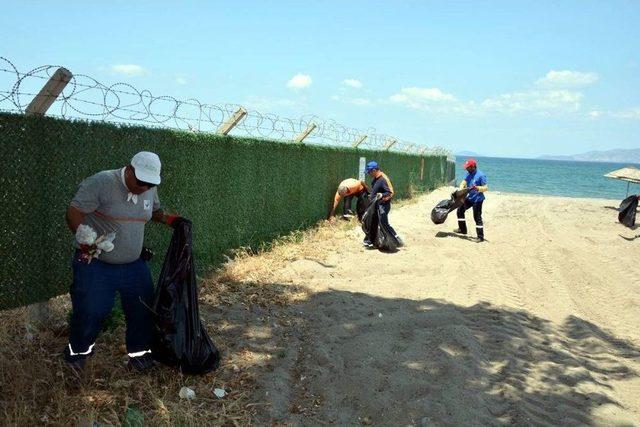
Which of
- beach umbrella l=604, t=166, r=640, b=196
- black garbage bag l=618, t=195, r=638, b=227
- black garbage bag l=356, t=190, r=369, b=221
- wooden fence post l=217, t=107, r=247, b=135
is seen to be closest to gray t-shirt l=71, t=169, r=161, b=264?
wooden fence post l=217, t=107, r=247, b=135

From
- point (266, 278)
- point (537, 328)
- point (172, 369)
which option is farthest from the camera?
point (266, 278)

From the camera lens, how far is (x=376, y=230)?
9.84 m

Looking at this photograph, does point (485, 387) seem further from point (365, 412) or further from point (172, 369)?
point (172, 369)

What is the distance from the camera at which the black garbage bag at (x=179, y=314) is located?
416 centimetres

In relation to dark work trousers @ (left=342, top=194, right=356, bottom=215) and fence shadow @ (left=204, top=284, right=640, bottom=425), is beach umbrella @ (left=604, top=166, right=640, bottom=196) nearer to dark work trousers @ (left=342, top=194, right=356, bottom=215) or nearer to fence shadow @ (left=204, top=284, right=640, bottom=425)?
dark work trousers @ (left=342, top=194, right=356, bottom=215)

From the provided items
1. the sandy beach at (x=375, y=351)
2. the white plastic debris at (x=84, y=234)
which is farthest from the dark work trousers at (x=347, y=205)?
the white plastic debris at (x=84, y=234)

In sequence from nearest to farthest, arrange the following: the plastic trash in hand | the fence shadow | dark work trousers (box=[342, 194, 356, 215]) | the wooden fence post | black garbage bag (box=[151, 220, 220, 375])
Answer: the plastic trash in hand, black garbage bag (box=[151, 220, 220, 375]), the fence shadow, the wooden fence post, dark work trousers (box=[342, 194, 356, 215])

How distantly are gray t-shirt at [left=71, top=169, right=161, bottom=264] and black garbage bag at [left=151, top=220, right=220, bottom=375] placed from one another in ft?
0.99

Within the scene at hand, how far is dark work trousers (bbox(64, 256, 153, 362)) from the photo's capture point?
391 centimetres

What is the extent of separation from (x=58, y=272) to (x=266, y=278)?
300cm

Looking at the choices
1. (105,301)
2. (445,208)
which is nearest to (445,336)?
(105,301)

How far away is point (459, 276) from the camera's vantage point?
334 inches

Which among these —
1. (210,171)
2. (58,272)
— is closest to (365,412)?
(58,272)

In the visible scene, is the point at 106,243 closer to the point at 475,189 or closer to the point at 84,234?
the point at 84,234
